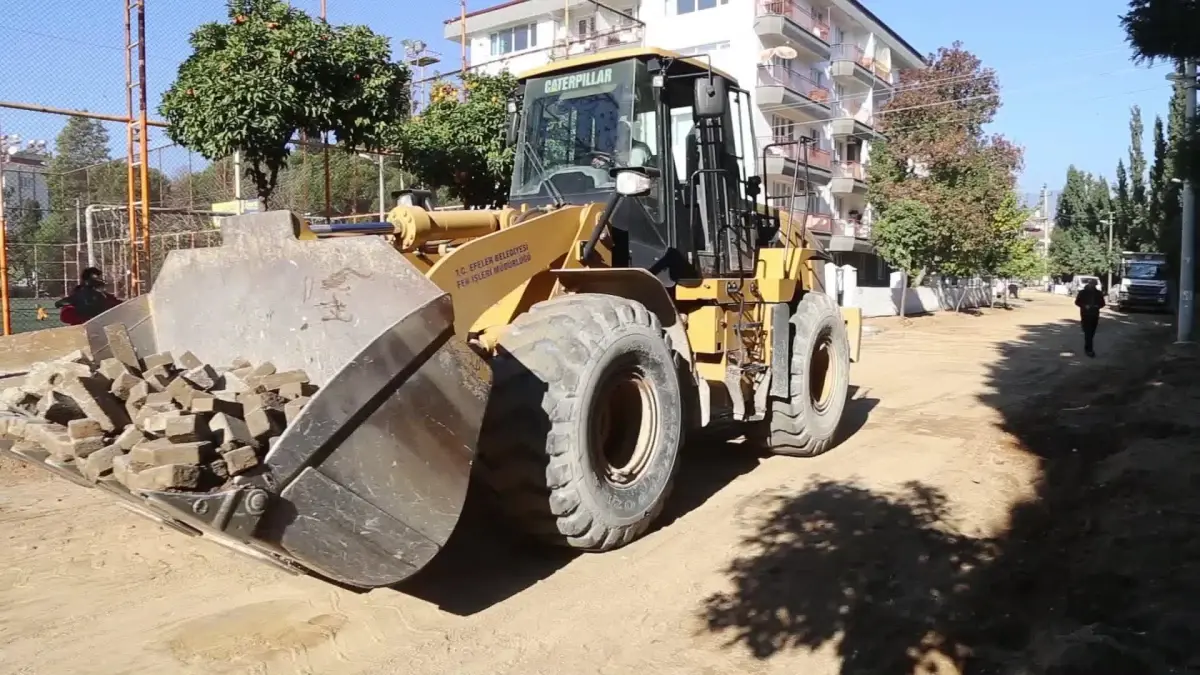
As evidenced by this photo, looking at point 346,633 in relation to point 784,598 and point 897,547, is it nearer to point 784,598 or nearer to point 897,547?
point 784,598

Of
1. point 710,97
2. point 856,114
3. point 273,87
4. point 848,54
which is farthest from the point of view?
point 856,114

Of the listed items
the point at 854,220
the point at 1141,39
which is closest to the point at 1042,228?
the point at 854,220

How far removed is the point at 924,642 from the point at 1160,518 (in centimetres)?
252

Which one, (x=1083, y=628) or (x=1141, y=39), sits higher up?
(x=1141, y=39)

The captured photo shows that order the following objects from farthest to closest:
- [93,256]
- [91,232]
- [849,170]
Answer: [849,170]
[93,256]
[91,232]

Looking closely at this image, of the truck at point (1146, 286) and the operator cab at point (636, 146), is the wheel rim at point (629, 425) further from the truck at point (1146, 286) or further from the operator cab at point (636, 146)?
the truck at point (1146, 286)

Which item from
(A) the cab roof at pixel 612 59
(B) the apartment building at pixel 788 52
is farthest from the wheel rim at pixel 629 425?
(B) the apartment building at pixel 788 52

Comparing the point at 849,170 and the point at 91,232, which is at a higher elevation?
the point at 849,170

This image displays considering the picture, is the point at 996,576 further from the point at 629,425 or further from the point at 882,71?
the point at 882,71

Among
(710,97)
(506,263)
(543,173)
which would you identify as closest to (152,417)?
(506,263)

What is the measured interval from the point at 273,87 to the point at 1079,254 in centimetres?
6443

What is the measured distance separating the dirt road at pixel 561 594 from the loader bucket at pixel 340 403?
538 millimetres

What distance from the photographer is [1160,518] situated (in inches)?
213

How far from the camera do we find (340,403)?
3.32 metres
